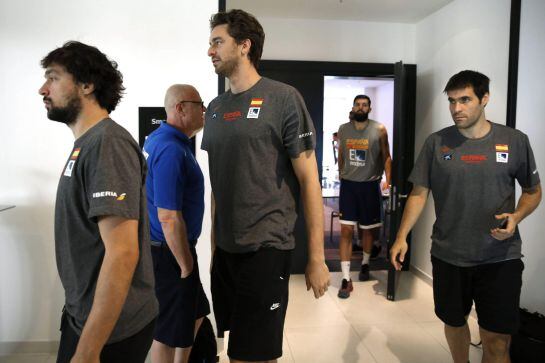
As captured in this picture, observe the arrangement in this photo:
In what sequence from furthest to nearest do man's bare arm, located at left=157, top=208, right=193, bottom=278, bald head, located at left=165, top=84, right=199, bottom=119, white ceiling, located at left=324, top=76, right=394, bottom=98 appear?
white ceiling, located at left=324, top=76, right=394, bottom=98 → bald head, located at left=165, top=84, right=199, bottom=119 → man's bare arm, located at left=157, top=208, right=193, bottom=278

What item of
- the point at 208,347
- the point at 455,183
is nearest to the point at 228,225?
the point at 208,347

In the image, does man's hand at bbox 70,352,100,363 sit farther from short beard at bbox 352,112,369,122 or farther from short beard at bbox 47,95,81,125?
short beard at bbox 352,112,369,122

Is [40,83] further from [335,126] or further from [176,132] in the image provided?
[335,126]

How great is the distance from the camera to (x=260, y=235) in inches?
60.2

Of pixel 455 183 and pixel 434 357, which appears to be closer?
pixel 455 183

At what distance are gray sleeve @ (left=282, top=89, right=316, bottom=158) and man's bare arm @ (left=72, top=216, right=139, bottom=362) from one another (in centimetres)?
65

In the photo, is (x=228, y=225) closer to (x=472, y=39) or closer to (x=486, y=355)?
(x=486, y=355)

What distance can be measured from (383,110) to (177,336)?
27.2 ft

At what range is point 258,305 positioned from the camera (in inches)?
60.1

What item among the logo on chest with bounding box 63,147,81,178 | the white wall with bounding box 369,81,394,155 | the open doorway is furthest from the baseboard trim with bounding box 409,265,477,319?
the white wall with bounding box 369,81,394,155

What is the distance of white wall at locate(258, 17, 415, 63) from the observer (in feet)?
14.5

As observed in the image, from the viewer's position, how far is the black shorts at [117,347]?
3.77 feet

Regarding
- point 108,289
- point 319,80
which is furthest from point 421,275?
point 108,289

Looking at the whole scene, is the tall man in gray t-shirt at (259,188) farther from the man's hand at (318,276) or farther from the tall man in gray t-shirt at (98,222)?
the tall man in gray t-shirt at (98,222)
